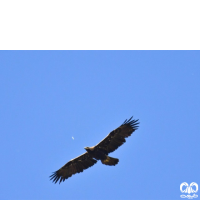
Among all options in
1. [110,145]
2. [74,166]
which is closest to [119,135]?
[110,145]

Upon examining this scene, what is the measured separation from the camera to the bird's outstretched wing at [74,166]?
15.3 meters

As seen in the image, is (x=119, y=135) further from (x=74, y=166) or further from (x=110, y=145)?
(x=74, y=166)

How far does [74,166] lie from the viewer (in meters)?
15.5

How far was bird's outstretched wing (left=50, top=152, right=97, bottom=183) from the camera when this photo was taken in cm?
1530
